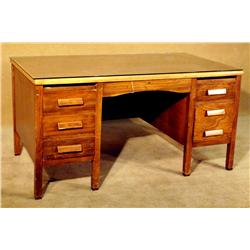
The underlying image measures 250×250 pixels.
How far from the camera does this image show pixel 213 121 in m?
2.92

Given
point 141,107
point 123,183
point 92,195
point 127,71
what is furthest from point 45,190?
point 141,107

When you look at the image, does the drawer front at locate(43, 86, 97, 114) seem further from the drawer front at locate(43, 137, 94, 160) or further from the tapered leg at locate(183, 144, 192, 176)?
the tapered leg at locate(183, 144, 192, 176)

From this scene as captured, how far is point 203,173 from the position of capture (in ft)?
9.95

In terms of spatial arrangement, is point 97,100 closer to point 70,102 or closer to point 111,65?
point 70,102

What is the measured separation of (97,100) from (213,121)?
73 cm

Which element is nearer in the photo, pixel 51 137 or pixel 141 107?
pixel 51 137

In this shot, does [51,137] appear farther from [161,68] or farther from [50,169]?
[161,68]

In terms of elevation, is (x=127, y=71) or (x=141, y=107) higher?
(x=127, y=71)

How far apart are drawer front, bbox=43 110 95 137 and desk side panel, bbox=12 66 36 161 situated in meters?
0.08

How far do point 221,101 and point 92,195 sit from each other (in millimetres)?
876

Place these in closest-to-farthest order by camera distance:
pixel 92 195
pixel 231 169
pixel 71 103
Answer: pixel 71 103
pixel 92 195
pixel 231 169

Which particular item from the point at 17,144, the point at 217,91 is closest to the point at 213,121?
the point at 217,91

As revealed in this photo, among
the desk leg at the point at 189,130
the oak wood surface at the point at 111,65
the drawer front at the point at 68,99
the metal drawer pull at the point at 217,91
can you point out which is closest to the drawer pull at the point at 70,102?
the drawer front at the point at 68,99

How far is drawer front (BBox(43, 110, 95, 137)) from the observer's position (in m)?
2.50
